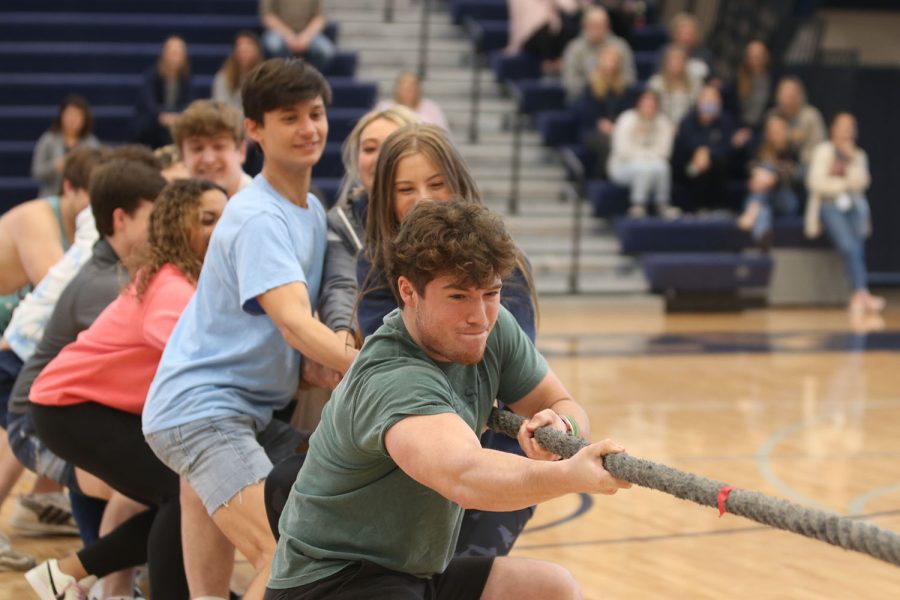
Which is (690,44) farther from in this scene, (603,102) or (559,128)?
(559,128)

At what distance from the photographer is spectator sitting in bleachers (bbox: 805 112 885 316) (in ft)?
43.1

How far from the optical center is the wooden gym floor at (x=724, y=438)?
4.93m

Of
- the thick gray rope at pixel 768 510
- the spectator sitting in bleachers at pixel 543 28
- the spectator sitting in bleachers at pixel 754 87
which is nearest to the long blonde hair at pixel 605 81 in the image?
the spectator sitting in bleachers at pixel 543 28

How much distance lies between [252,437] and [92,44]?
11.2m

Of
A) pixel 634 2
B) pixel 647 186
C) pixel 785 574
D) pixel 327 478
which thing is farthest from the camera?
pixel 634 2

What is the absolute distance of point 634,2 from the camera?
15.1 meters

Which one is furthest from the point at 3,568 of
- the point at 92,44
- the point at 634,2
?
the point at 634,2

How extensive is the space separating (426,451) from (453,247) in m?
0.38

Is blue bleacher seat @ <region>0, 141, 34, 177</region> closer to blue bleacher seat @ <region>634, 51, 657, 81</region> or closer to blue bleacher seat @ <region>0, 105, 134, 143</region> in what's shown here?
blue bleacher seat @ <region>0, 105, 134, 143</region>

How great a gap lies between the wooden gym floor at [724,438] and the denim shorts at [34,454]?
1.29 ft

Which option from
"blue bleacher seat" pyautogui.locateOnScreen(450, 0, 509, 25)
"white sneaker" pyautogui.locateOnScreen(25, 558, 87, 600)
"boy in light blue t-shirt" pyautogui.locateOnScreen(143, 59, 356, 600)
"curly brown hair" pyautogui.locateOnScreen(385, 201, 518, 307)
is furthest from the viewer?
"blue bleacher seat" pyautogui.locateOnScreen(450, 0, 509, 25)

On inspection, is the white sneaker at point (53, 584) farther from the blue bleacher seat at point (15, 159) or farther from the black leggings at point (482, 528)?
the blue bleacher seat at point (15, 159)

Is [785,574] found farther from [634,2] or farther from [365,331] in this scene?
[634,2]

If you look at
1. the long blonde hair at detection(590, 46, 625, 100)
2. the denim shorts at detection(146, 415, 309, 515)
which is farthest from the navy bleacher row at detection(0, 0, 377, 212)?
the denim shorts at detection(146, 415, 309, 515)
